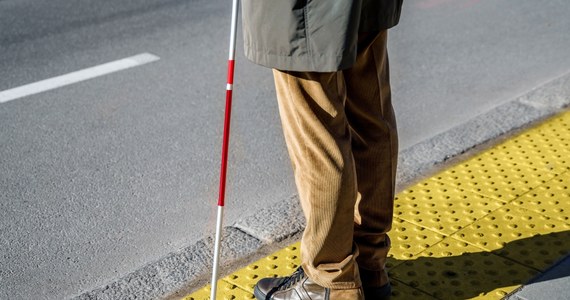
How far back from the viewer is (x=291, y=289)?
3.29 meters

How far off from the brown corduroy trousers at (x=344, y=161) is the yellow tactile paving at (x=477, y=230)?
1.14ft

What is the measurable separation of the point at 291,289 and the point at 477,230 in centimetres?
107

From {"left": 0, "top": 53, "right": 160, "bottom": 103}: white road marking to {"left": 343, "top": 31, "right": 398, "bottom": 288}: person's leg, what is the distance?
126 inches

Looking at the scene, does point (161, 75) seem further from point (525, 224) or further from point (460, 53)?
point (525, 224)

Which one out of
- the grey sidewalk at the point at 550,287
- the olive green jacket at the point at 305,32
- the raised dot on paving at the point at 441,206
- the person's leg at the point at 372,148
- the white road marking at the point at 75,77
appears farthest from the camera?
the white road marking at the point at 75,77

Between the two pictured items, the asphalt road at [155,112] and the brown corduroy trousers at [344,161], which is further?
the asphalt road at [155,112]

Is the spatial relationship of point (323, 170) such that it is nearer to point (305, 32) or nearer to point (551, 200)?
point (305, 32)

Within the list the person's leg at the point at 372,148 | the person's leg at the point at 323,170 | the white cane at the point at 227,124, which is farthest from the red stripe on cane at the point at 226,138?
the person's leg at the point at 372,148

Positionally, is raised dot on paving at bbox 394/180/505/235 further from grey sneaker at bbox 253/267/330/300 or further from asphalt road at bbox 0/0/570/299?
grey sneaker at bbox 253/267/330/300

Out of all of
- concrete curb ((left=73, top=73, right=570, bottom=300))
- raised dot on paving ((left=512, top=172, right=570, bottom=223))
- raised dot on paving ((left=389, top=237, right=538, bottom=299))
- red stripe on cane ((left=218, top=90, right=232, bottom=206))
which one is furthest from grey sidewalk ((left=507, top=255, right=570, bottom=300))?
red stripe on cane ((left=218, top=90, right=232, bottom=206))

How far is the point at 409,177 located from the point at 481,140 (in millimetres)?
668

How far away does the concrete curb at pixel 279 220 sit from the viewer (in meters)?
3.61

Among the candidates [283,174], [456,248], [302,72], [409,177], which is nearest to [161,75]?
[283,174]

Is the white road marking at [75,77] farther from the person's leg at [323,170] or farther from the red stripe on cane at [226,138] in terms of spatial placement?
the person's leg at [323,170]
